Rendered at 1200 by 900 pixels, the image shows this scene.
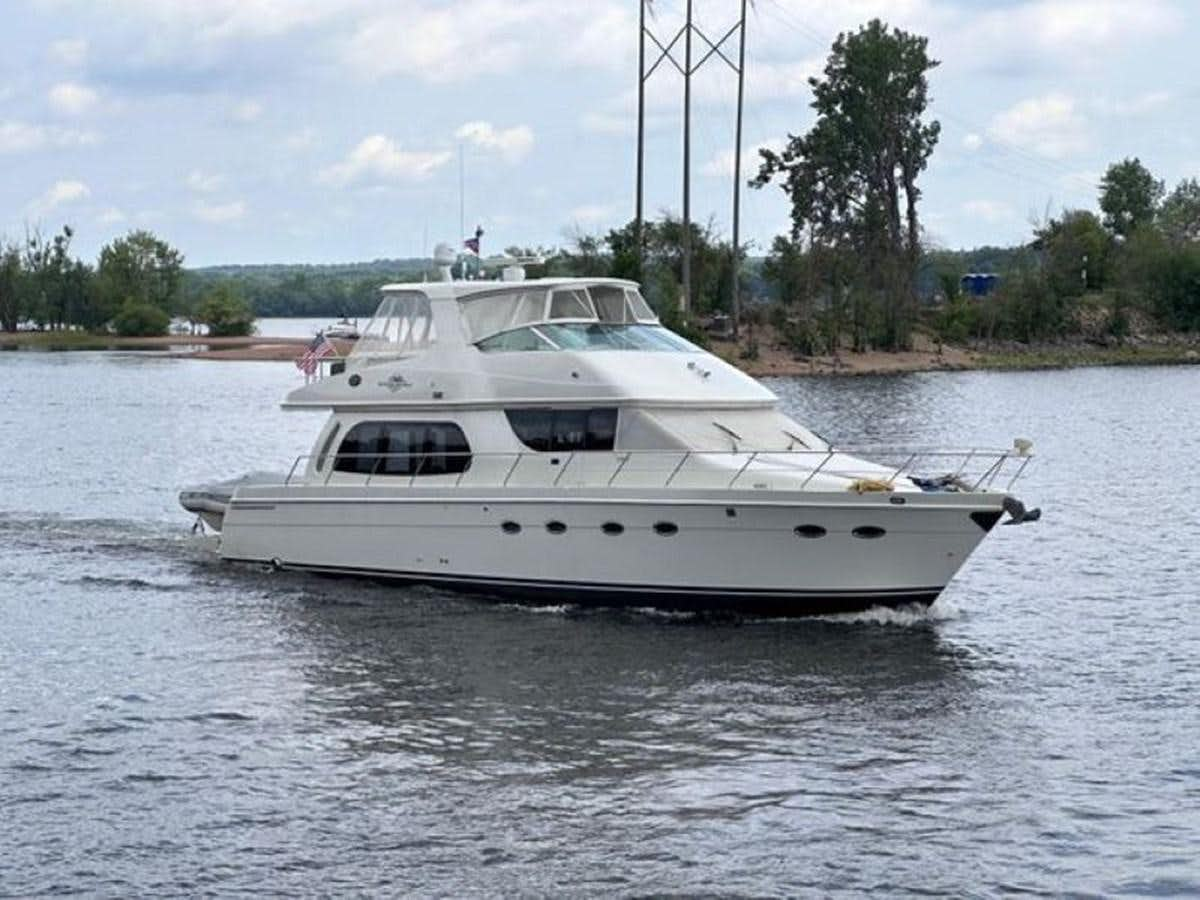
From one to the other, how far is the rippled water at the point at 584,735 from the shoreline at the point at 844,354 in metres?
54.4

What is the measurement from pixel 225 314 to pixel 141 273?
1214 centimetres

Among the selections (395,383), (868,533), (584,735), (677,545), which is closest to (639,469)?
(677,545)

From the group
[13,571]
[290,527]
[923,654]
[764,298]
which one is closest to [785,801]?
[923,654]

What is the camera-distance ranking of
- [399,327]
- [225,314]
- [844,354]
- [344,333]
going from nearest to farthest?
[399,327] < [344,333] < [844,354] < [225,314]

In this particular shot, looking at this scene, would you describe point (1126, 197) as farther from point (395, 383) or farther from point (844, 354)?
point (395, 383)

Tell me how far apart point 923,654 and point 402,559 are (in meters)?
7.29

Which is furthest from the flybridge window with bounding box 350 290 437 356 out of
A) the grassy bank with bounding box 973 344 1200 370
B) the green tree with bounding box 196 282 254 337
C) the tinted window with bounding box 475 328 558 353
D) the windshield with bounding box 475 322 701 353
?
the green tree with bounding box 196 282 254 337

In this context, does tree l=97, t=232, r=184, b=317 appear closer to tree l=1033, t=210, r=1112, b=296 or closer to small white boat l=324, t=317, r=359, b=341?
tree l=1033, t=210, r=1112, b=296

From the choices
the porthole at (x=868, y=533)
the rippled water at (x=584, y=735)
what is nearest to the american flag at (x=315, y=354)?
the rippled water at (x=584, y=735)

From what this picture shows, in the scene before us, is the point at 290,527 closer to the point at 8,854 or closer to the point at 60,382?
the point at 8,854

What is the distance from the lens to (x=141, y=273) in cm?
15975

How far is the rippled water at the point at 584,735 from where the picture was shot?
50.0 ft

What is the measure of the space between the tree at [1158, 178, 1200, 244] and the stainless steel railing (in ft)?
366

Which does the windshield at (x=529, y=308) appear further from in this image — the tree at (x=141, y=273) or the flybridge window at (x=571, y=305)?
the tree at (x=141, y=273)
